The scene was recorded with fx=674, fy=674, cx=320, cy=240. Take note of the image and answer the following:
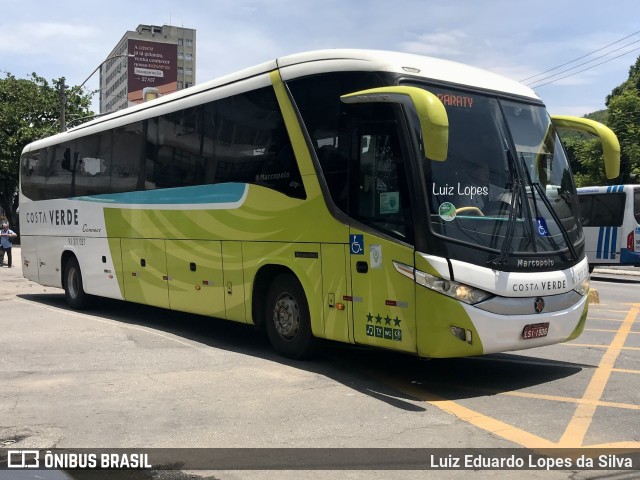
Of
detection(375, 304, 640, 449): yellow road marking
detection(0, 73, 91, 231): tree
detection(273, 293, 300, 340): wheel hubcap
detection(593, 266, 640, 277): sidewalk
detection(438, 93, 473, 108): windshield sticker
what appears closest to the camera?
detection(375, 304, 640, 449): yellow road marking

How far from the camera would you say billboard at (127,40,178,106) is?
107 meters

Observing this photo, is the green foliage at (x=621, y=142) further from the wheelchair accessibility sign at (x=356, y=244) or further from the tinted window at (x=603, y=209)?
the wheelchair accessibility sign at (x=356, y=244)

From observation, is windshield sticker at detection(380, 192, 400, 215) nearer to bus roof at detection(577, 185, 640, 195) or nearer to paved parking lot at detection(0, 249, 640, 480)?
paved parking lot at detection(0, 249, 640, 480)

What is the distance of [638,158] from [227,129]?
2946 centimetres

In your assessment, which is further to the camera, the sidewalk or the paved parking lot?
the sidewalk

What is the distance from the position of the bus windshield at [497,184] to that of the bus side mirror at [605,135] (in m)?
0.77

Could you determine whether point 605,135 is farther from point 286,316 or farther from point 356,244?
point 286,316

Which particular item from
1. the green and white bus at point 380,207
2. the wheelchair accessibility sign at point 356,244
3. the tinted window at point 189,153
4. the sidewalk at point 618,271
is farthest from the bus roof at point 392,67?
the sidewalk at point 618,271

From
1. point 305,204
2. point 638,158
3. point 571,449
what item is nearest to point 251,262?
point 305,204

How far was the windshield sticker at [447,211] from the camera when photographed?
257 inches

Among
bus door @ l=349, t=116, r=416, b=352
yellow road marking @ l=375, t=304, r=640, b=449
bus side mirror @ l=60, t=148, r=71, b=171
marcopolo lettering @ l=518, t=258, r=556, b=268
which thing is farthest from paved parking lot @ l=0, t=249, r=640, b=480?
bus side mirror @ l=60, t=148, r=71, b=171

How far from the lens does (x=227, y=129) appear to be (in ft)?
30.2

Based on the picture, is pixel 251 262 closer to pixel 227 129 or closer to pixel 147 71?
pixel 227 129

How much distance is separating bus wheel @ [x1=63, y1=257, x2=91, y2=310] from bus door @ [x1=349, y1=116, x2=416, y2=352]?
8135mm
